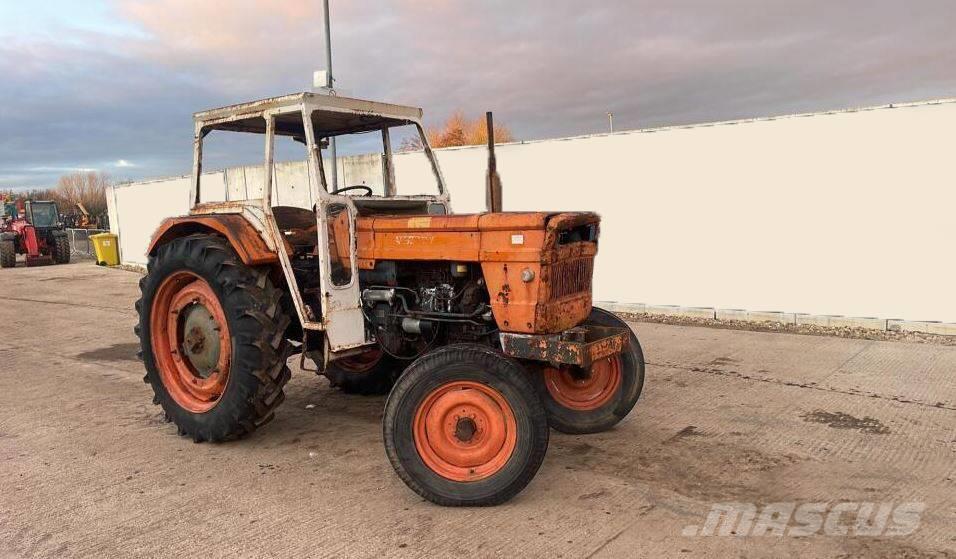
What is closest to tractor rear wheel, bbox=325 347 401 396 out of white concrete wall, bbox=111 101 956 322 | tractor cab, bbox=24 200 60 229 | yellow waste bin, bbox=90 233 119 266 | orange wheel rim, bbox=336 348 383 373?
orange wheel rim, bbox=336 348 383 373

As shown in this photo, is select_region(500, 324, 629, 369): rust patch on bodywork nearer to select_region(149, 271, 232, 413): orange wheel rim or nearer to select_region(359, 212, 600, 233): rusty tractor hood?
select_region(359, 212, 600, 233): rusty tractor hood

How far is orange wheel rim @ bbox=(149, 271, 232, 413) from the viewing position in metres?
4.62

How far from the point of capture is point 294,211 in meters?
5.05

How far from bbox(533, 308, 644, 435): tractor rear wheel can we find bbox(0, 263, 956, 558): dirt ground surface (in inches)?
4.9

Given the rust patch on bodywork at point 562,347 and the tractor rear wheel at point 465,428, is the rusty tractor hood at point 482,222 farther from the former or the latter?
the tractor rear wheel at point 465,428

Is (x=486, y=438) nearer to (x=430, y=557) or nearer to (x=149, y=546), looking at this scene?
(x=430, y=557)

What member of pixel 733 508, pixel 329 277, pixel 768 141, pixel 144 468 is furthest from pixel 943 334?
pixel 144 468

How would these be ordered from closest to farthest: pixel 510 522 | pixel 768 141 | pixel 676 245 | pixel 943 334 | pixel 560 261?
pixel 510 522 → pixel 560 261 → pixel 943 334 → pixel 768 141 → pixel 676 245

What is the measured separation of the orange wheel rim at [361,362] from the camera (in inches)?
217

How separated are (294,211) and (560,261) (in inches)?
87.4

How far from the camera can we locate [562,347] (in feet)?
12.0
